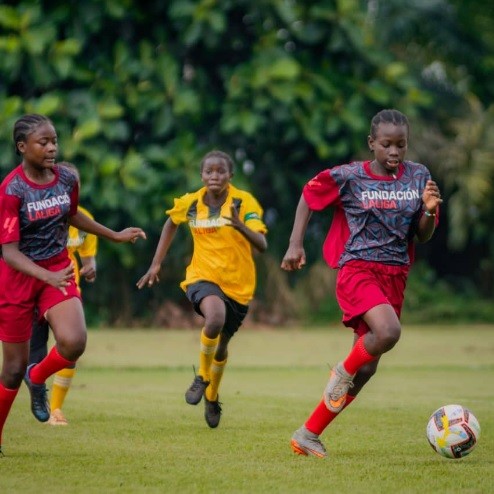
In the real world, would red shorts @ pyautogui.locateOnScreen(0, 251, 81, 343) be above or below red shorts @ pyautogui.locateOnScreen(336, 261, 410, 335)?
below

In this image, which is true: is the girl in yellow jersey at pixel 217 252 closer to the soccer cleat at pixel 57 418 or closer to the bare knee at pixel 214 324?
the bare knee at pixel 214 324

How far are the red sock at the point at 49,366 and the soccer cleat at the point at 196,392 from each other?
1299 millimetres

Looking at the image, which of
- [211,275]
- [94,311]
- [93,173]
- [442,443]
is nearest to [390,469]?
[442,443]

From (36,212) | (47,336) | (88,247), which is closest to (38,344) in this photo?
(47,336)

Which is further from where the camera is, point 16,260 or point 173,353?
point 173,353

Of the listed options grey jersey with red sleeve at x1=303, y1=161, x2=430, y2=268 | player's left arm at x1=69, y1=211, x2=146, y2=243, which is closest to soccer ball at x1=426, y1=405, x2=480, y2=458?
grey jersey with red sleeve at x1=303, y1=161, x2=430, y2=268

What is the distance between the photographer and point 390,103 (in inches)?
996

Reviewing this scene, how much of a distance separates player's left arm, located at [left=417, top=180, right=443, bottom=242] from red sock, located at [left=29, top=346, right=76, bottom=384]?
2.40 m

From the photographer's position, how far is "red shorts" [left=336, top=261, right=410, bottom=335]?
8062 mm

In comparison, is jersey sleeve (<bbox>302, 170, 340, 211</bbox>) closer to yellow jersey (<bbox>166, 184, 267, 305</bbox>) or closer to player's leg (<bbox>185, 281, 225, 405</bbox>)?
player's leg (<bbox>185, 281, 225, 405</bbox>)

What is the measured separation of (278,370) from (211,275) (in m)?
5.00

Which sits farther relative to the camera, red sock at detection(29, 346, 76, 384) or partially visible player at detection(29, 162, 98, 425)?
partially visible player at detection(29, 162, 98, 425)

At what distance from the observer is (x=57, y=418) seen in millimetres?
10070

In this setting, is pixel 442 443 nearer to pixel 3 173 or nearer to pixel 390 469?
pixel 390 469
